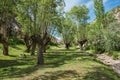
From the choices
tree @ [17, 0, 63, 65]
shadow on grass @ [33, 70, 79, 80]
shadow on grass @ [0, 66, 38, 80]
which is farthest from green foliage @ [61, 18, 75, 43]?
shadow on grass @ [33, 70, 79, 80]

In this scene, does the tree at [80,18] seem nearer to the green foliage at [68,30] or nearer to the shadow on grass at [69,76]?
the green foliage at [68,30]

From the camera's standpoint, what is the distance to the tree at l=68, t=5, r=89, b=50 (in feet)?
318

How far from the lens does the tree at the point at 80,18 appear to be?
9694 cm

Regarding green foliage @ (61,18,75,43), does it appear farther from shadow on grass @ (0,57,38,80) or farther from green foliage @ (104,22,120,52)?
shadow on grass @ (0,57,38,80)

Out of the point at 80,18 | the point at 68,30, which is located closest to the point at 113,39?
the point at 80,18

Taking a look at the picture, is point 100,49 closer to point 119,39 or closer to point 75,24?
point 119,39

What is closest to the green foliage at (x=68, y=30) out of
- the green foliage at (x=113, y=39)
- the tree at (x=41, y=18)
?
the green foliage at (x=113, y=39)

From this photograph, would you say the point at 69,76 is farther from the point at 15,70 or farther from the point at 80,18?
the point at 80,18

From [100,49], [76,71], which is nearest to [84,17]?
[100,49]

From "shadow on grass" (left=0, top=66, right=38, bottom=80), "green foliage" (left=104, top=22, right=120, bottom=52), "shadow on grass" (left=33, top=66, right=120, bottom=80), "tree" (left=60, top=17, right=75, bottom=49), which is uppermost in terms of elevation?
"tree" (left=60, top=17, right=75, bottom=49)

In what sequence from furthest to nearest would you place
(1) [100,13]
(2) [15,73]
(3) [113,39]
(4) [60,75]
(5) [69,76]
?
(1) [100,13]
(3) [113,39]
(2) [15,73]
(4) [60,75]
(5) [69,76]

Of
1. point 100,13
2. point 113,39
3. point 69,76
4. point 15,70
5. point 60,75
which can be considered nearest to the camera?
point 69,76

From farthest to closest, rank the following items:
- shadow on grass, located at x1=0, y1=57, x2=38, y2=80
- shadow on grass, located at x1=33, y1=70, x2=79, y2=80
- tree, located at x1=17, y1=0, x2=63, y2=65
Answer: tree, located at x1=17, y1=0, x2=63, y2=65 < shadow on grass, located at x1=0, y1=57, x2=38, y2=80 < shadow on grass, located at x1=33, y1=70, x2=79, y2=80

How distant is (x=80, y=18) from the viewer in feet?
320
